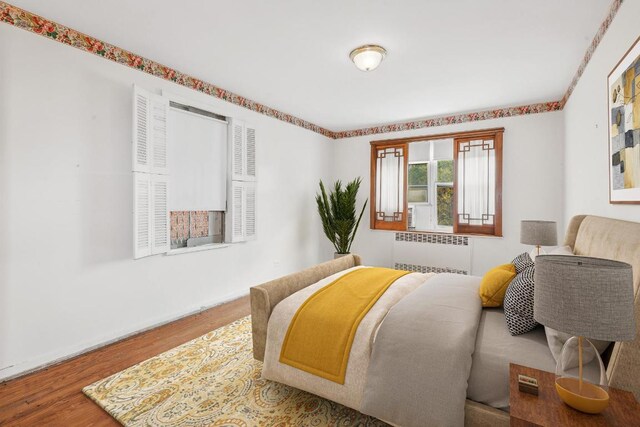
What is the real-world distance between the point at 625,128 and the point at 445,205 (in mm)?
3269

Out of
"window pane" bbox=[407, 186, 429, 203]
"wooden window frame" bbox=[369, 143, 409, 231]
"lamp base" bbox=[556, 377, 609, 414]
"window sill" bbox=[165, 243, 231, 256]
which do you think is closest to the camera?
"lamp base" bbox=[556, 377, 609, 414]

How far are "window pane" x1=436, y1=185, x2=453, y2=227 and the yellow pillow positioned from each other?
306 cm

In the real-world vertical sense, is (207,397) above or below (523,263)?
below

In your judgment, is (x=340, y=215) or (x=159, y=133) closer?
(x=159, y=133)

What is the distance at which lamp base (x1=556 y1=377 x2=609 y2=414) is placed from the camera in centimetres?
100

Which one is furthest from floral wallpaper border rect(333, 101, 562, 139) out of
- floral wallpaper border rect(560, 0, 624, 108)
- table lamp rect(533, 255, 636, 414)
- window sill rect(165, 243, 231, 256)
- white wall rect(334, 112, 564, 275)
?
table lamp rect(533, 255, 636, 414)

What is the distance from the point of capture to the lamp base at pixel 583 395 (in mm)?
1000

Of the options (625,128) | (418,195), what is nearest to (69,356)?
(625,128)

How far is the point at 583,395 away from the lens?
3.39 ft

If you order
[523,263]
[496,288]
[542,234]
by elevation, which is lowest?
[496,288]

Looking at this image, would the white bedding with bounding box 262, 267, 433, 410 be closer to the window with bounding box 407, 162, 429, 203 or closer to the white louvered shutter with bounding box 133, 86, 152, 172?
the white louvered shutter with bounding box 133, 86, 152, 172

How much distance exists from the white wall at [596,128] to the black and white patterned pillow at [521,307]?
697 millimetres

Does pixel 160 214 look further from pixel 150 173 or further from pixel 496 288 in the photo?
pixel 496 288

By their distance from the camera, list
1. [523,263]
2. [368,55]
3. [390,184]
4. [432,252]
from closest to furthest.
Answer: [523,263], [368,55], [432,252], [390,184]
